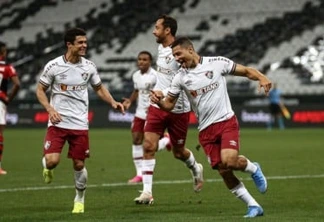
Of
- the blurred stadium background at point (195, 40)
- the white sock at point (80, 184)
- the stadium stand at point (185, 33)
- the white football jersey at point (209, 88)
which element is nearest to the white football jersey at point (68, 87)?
the white sock at point (80, 184)

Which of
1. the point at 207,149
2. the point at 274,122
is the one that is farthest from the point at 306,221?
the point at 274,122

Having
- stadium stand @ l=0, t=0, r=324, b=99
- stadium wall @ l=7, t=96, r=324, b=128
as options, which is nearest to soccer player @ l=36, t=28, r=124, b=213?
stadium wall @ l=7, t=96, r=324, b=128

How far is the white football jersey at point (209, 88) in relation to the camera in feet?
35.8

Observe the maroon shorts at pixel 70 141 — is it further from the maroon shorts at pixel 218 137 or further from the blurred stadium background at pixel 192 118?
the maroon shorts at pixel 218 137

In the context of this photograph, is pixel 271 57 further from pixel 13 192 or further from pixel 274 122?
pixel 13 192

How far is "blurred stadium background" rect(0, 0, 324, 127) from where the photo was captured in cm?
4294

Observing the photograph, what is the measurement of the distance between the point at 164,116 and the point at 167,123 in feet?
0.55

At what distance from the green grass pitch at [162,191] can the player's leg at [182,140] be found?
10.5 inches

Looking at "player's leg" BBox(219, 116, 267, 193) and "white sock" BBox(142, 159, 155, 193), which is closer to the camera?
"player's leg" BBox(219, 116, 267, 193)

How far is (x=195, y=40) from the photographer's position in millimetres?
50031

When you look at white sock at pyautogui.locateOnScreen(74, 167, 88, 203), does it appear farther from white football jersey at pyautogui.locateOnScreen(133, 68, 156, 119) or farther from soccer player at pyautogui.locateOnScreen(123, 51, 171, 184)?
white football jersey at pyautogui.locateOnScreen(133, 68, 156, 119)

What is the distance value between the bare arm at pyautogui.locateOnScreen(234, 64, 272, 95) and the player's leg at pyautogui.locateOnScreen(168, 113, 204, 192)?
297 cm

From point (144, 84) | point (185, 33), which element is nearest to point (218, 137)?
point (144, 84)

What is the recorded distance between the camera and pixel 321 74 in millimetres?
44281
